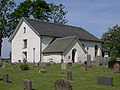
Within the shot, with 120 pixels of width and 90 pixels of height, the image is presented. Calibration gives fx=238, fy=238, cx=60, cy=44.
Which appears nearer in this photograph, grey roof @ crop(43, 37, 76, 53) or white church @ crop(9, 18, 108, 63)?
grey roof @ crop(43, 37, 76, 53)

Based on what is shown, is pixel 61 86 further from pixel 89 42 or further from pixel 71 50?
pixel 89 42

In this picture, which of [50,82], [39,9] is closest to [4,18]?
[39,9]

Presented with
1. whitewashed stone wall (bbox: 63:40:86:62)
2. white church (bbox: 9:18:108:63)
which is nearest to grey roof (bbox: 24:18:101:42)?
white church (bbox: 9:18:108:63)

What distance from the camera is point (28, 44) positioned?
4538cm

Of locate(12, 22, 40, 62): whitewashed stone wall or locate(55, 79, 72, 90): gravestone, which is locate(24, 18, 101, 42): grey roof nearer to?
locate(12, 22, 40, 62): whitewashed stone wall

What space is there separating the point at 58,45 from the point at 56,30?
6.51 metres

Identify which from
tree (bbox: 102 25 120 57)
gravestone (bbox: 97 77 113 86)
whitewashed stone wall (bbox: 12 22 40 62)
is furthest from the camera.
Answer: tree (bbox: 102 25 120 57)

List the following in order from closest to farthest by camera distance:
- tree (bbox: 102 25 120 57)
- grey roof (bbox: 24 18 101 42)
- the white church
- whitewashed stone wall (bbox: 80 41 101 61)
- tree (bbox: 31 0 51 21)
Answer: the white church < grey roof (bbox: 24 18 101 42) < whitewashed stone wall (bbox: 80 41 101 61) < tree (bbox: 31 0 51 21) < tree (bbox: 102 25 120 57)

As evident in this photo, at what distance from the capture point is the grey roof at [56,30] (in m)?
43.8

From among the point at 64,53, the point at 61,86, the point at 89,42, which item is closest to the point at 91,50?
the point at 89,42

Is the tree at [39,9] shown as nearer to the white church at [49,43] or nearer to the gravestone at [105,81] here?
the white church at [49,43]

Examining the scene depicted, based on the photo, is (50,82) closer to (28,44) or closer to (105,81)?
(105,81)

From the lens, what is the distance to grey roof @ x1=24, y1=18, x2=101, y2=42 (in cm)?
4381

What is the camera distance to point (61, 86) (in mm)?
10719
